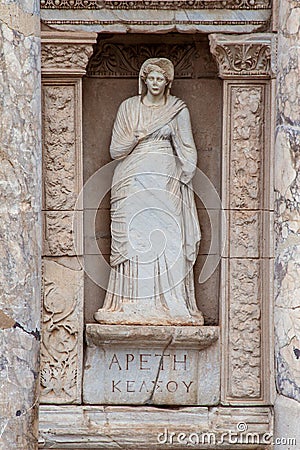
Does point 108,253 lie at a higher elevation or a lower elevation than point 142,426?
higher

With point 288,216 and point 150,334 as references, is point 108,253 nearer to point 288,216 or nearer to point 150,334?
point 150,334

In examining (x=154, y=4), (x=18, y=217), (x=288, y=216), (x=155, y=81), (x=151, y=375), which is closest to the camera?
(x=18, y=217)

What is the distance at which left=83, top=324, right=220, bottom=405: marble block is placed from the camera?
30.0 ft

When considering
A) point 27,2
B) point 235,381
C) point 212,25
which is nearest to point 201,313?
point 235,381

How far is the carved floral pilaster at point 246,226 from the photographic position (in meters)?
8.95

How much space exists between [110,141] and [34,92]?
139cm

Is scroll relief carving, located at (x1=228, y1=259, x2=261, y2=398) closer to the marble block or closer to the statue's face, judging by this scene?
the marble block

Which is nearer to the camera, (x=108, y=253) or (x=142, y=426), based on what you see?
(x=142, y=426)

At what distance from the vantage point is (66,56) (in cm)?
888

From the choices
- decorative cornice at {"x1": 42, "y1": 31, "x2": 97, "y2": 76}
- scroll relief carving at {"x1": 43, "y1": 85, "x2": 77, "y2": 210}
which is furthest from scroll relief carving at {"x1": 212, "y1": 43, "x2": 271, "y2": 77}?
scroll relief carving at {"x1": 43, "y1": 85, "x2": 77, "y2": 210}

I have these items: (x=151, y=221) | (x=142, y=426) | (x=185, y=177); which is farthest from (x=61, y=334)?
(x=185, y=177)

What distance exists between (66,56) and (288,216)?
6.37 feet

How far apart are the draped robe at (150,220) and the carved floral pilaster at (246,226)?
0.30m

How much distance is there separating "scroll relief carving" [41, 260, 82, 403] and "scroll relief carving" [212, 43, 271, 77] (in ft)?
5.90
